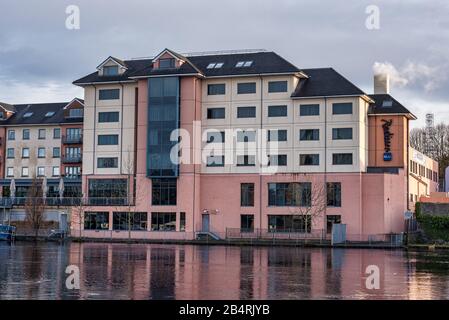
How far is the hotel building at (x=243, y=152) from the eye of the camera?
74688 mm

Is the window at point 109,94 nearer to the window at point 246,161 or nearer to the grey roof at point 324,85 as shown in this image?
the window at point 246,161

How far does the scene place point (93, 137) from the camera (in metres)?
82.6

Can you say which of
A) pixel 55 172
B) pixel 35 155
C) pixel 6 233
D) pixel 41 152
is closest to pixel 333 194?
pixel 6 233

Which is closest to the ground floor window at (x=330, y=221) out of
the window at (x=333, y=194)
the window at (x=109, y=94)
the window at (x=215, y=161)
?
the window at (x=333, y=194)

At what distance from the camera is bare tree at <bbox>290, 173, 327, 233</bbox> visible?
73750 mm

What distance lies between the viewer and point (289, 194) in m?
75.8

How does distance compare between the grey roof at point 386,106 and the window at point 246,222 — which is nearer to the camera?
the window at point 246,222

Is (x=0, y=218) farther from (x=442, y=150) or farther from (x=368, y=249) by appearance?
(x=442, y=150)

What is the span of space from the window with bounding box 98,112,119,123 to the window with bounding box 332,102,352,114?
940 inches

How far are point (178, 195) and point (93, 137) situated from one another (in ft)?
41.0

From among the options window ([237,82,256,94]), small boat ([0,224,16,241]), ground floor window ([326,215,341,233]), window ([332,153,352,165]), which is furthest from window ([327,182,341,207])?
small boat ([0,224,16,241])

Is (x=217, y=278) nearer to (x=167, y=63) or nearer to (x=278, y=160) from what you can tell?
(x=278, y=160)

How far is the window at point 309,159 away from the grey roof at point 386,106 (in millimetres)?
8684

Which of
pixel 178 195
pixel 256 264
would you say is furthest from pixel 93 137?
pixel 256 264
